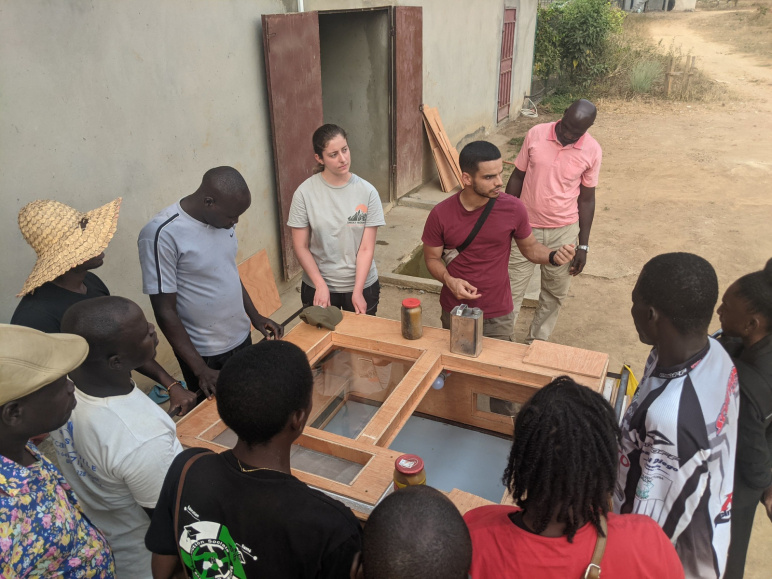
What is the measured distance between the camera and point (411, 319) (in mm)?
2453

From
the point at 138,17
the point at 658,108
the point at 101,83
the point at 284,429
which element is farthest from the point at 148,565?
the point at 658,108

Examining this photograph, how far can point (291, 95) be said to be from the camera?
185 inches

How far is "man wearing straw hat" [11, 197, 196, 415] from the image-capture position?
2.01m

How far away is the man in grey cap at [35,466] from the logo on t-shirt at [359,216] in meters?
1.75

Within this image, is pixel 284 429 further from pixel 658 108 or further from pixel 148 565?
pixel 658 108

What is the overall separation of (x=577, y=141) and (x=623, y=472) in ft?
8.74

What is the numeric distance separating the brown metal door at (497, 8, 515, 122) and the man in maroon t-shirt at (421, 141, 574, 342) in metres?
8.64

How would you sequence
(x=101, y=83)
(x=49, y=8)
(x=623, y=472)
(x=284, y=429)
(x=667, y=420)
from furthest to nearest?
(x=101, y=83)
(x=49, y=8)
(x=623, y=472)
(x=667, y=420)
(x=284, y=429)

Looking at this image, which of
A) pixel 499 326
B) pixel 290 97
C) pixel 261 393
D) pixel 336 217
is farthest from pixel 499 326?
pixel 290 97

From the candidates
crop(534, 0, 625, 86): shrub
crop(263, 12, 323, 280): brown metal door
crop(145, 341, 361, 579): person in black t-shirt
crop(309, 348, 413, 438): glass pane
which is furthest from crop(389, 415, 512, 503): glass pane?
crop(534, 0, 625, 86): shrub

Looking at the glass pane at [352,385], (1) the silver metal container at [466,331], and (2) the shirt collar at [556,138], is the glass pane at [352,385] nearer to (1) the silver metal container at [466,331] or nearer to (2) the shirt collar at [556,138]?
(1) the silver metal container at [466,331]

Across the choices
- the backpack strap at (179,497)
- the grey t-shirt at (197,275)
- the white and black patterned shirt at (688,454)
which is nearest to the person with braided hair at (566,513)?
the white and black patterned shirt at (688,454)

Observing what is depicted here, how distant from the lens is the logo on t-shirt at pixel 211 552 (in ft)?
3.92

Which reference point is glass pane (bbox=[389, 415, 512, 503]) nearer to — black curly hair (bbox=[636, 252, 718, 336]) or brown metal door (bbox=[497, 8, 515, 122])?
black curly hair (bbox=[636, 252, 718, 336])
